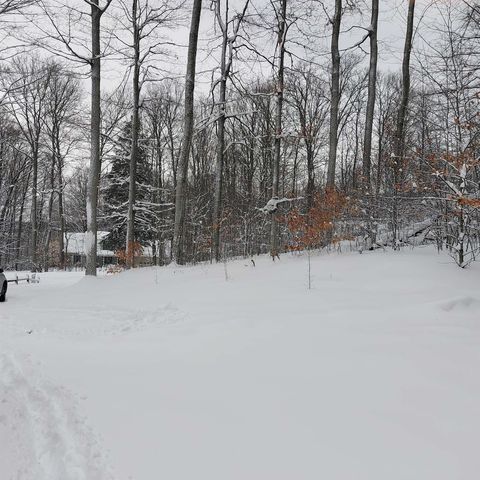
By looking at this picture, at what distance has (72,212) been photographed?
43281mm

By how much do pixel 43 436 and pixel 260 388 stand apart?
5.43ft

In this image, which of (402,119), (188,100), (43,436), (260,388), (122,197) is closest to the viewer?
(43,436)

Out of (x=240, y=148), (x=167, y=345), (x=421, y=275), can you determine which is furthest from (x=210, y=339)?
(x=240, y=148)

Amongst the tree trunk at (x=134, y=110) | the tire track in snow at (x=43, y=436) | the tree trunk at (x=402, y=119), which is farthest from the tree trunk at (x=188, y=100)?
the tire track in snow at (x=43, y=436)

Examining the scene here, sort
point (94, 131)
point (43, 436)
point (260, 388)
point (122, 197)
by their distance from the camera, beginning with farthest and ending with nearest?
1. point (122, 197)
2. point (94, 131)
3. point (260, 388)
4. point (43, 436)

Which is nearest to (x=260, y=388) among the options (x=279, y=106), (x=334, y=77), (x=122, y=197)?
Result: (x=279, y=106)

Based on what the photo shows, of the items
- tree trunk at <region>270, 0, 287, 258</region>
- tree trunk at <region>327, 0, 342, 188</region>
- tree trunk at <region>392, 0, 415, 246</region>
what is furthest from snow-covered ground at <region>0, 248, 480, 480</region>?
tree trunk at <region>327, 0, 342, 188</region>

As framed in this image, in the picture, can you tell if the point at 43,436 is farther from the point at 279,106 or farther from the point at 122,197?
the point at 122,197

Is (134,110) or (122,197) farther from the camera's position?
(122,197)

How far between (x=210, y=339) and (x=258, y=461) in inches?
97.8

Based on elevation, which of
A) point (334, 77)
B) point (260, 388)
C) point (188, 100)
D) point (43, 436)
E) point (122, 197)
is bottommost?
point (43, 436)

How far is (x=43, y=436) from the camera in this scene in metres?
2.93

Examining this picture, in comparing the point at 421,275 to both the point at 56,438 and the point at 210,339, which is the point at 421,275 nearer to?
the point at 210,339

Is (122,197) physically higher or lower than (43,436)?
higher
